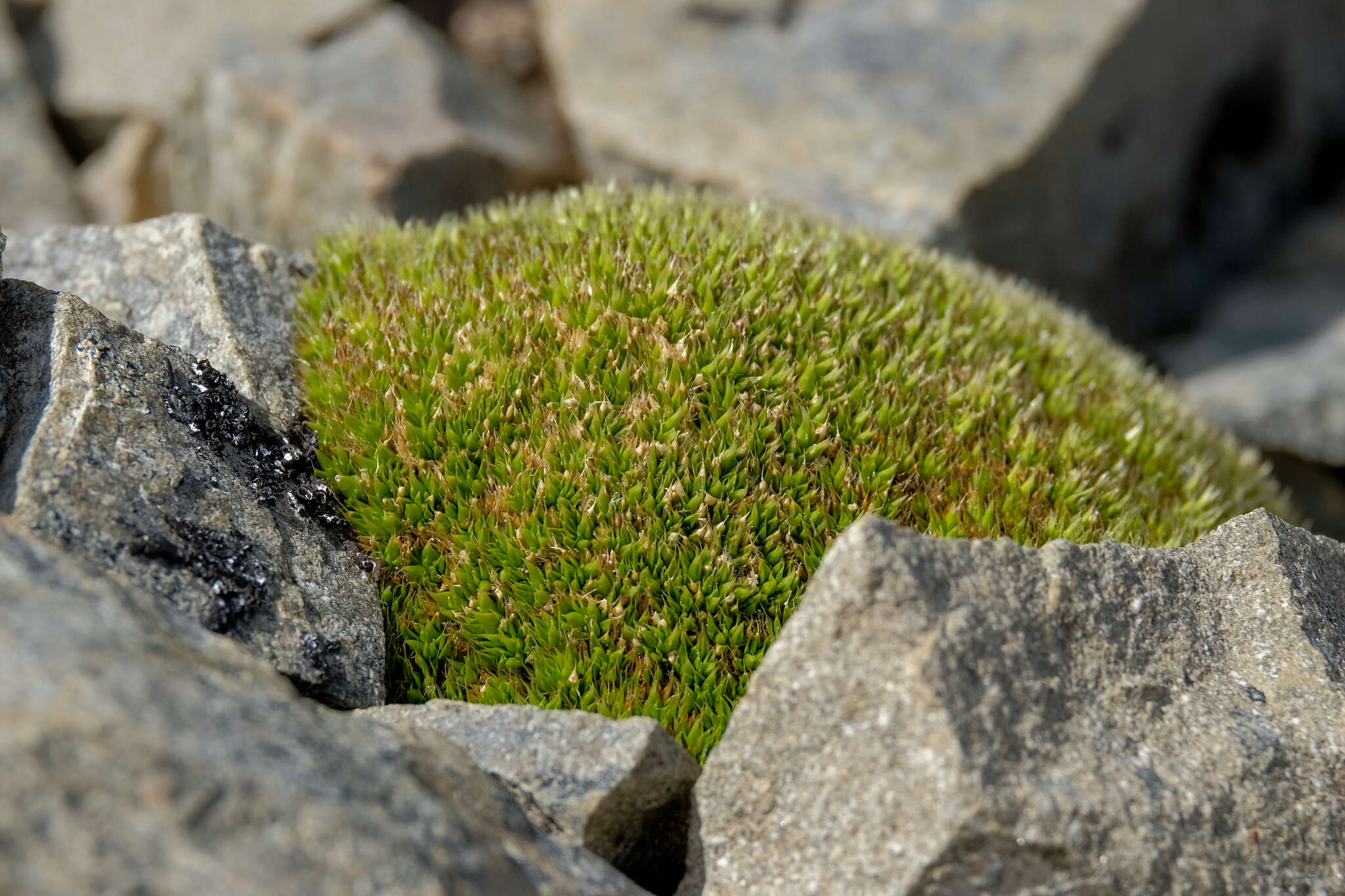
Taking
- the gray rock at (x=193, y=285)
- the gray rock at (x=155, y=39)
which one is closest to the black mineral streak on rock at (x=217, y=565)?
the gray rock at (x=193, y=285)

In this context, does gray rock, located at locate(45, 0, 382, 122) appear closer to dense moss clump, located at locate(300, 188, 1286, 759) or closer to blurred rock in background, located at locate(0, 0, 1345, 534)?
blurred rock in background, located at locate(0, 0, 1345, 534)

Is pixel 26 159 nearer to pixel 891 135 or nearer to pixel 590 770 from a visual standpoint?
pixel 891 135

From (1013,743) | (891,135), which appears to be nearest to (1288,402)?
(891,135)

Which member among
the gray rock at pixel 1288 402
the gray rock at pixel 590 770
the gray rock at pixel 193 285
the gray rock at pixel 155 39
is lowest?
the gray rock at pixel 155 39

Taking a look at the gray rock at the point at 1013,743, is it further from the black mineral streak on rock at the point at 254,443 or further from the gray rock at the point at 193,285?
the gray rock at the point at 193,285

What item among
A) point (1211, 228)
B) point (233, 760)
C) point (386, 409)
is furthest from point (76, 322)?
point (1211, 228)

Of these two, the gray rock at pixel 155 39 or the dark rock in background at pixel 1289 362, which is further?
the gray rock at pixel 155 39
